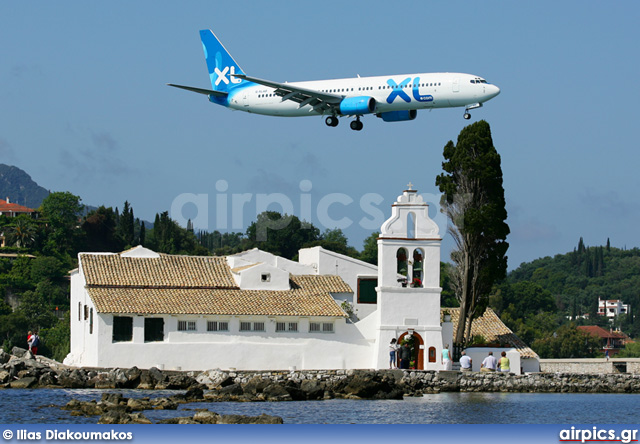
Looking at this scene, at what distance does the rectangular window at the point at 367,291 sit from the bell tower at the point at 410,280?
518 centimetres

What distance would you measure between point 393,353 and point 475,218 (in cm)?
800

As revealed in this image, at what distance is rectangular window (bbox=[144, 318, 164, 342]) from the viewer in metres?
47.8

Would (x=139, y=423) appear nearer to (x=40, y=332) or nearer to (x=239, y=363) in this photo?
(x=239, y=363)

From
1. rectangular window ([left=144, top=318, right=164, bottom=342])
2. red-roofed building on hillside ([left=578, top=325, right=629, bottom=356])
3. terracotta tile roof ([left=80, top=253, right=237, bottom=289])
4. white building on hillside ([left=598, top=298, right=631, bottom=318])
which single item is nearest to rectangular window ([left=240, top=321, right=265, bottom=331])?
terracotta tile roof ([left=80, top=253, right=237, bottom=289])

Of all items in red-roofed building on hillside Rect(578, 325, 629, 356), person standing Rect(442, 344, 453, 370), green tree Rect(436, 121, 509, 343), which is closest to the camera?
person standing Rect(442, 344, 453, 370)

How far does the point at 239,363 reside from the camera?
159 ft

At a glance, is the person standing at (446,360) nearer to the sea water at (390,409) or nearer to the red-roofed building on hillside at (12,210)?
the sea water at (390,409)

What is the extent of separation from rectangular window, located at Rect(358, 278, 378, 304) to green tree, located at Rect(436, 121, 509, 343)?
4121mm

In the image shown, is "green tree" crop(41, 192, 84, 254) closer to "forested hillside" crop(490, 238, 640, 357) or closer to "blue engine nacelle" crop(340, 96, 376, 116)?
"forested hillside" crop(490, 238, 640, 357)

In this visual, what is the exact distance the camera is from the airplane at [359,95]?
53469 millimetres

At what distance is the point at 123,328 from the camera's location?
47.5 m

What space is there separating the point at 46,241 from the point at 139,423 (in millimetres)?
92482

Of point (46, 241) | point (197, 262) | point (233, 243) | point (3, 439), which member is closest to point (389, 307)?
point (197, 262)

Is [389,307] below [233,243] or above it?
below
